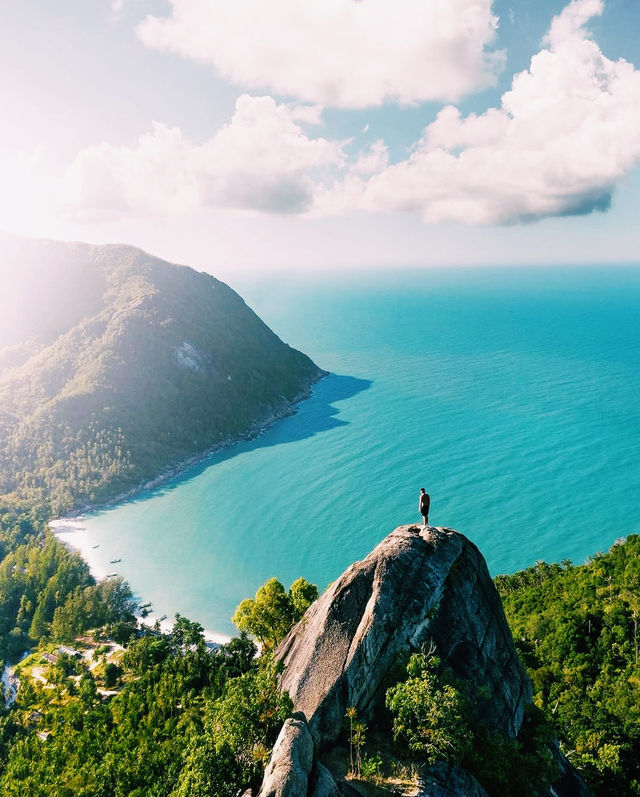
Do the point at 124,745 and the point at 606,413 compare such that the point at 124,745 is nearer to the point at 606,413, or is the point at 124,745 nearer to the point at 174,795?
the point at 174,795

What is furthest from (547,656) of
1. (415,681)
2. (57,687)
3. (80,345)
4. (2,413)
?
(80,345)

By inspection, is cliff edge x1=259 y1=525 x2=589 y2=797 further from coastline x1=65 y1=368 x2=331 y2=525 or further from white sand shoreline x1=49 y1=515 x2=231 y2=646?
coastline x1=65 y1=368 x2=331 y2=525

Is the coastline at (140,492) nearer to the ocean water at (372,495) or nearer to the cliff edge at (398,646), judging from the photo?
the ocean water at (372,495)

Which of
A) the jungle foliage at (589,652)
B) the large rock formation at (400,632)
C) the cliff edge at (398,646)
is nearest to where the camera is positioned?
the cliff edge at (398,646)

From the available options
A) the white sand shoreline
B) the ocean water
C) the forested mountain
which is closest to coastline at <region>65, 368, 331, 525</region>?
the forested mountain

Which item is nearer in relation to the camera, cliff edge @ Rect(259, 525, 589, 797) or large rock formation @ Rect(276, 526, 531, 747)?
cliff edge @ Rect(259, 525, 589, 797)

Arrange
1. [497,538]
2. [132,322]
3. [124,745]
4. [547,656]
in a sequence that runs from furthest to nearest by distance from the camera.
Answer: [132,322]
[497,538]
[547,656]
[124,745]

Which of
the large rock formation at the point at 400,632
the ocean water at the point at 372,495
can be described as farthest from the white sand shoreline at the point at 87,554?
the large rock formation at the point at 400,632
